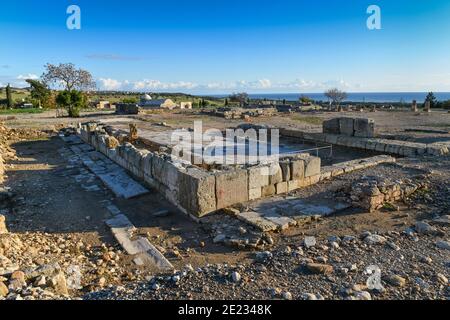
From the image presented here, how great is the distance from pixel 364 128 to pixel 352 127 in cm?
49

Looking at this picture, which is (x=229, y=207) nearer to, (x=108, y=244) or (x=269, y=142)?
(x=108, y=244)

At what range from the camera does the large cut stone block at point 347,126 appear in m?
13.6

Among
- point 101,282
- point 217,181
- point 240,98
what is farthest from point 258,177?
point 240,98

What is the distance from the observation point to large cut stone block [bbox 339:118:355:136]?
13578mm

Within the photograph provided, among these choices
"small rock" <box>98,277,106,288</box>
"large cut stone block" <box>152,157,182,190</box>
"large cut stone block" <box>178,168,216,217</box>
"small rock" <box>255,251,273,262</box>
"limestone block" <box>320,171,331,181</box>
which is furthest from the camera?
"limestone block" <box>320,171,331,181</box>

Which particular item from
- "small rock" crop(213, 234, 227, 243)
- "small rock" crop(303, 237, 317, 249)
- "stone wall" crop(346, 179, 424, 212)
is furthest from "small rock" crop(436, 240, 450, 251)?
"small rock" crop(213, 234, 227, 243)

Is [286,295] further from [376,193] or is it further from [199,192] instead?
[376,193]

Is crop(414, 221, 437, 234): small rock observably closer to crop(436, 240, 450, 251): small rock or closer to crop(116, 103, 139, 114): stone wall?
crop(436, 240, 450, 251): small rock

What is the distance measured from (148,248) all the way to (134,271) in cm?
72

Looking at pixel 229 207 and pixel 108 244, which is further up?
pixel 229 207

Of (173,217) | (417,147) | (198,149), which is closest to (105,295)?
(173,217)

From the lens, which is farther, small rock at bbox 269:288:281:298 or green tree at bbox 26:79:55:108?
green tree at bbox 26:79:55:108

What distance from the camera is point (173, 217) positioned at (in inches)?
276

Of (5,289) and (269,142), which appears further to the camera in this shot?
(269,142)
